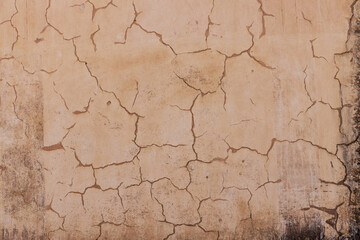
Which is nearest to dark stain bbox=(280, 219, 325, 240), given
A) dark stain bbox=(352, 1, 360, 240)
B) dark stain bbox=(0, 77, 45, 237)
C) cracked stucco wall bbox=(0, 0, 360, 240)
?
cracked stucco wall bbox=(0, 0, 360, 240)

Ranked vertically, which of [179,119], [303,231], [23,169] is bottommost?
[303,231]

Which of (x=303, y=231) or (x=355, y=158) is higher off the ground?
(x=355, y=158)

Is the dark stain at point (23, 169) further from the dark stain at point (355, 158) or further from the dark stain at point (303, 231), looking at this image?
the dark stain at point (355, 158)

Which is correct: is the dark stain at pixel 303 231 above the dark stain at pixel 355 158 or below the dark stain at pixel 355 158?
below

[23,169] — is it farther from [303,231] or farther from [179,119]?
[303,231]

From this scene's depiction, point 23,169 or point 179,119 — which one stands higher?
point 179,119

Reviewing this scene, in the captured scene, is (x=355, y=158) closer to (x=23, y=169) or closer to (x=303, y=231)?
(x=303, y=231)

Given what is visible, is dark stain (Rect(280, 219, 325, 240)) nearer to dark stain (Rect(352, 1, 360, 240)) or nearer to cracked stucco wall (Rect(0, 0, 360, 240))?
cracked stucco wall (Rect(0, 0, 360, 240))

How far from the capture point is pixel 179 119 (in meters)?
2.28

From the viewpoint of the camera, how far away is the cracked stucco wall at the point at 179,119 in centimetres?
223

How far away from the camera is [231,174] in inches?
88.4

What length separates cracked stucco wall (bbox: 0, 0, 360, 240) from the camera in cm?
223

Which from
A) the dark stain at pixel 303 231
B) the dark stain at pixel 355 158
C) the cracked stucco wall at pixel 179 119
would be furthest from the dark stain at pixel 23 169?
the dark stain at pixel 355 158

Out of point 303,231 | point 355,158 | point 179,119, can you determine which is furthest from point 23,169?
point 355,158
